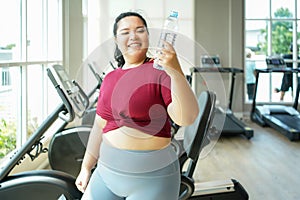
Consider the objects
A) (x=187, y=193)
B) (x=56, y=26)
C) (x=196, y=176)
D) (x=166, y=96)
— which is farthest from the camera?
(x=56, y=26)

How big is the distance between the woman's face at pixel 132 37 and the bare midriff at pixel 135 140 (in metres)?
0.23

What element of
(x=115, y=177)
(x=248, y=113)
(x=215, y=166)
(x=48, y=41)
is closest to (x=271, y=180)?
(x=215, y=166)

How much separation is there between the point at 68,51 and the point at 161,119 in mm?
4253

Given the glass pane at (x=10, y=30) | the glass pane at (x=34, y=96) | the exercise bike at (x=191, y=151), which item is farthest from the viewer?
the glass pane at (x=34, y=96)

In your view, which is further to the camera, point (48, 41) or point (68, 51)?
point (68, 51)

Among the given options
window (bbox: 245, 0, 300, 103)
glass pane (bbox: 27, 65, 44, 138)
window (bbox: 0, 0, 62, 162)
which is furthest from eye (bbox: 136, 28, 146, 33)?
window (bbox: 245, 0, 300, 103)

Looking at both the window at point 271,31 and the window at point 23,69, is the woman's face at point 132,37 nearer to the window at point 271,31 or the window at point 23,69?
the window at point 23,69

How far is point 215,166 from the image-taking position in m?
3.71

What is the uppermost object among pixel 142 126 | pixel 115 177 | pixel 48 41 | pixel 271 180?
pixel 48 41

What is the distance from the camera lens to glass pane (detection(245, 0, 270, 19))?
264 inches

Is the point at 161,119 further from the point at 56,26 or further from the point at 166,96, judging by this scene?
the point at 56,26

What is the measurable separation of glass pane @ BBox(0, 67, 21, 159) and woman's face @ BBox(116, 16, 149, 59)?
201 centimetres

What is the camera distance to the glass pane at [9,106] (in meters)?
2.82

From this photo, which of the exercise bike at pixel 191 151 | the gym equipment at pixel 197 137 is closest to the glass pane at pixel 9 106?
the exercise bike at pixel 191 151
